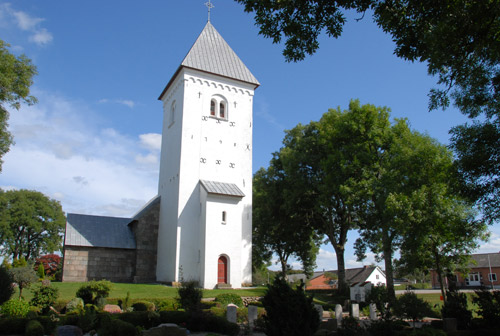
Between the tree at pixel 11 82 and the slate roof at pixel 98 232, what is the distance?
377 inches

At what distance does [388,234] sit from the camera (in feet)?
75.4

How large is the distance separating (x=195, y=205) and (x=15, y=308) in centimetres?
1261

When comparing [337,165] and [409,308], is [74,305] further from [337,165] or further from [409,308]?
[337,165]

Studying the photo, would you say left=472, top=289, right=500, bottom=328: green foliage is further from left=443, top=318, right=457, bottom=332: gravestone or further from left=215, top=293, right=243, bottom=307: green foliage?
left=215, top=293, right=243, bottom=307: green foliage

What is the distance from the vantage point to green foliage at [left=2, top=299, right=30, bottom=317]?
41.5 feet

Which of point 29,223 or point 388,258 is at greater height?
point 29,223

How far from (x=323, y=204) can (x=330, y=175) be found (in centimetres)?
227

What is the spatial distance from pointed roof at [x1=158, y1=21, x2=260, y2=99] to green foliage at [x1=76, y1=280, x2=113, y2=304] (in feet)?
51.1

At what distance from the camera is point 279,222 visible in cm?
2991

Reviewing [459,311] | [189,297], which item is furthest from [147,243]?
[459,311]

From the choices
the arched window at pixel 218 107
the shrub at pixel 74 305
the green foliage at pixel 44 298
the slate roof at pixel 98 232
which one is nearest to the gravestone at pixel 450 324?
the shrub at pixel 74 305

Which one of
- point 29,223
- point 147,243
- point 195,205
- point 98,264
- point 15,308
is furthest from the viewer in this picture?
point 29,223

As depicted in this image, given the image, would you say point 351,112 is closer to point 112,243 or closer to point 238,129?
point 238,129

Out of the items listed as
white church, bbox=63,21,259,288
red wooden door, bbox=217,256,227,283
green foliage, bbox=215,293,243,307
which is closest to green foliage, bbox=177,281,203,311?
green foliage, bbox=215,293,243,307
